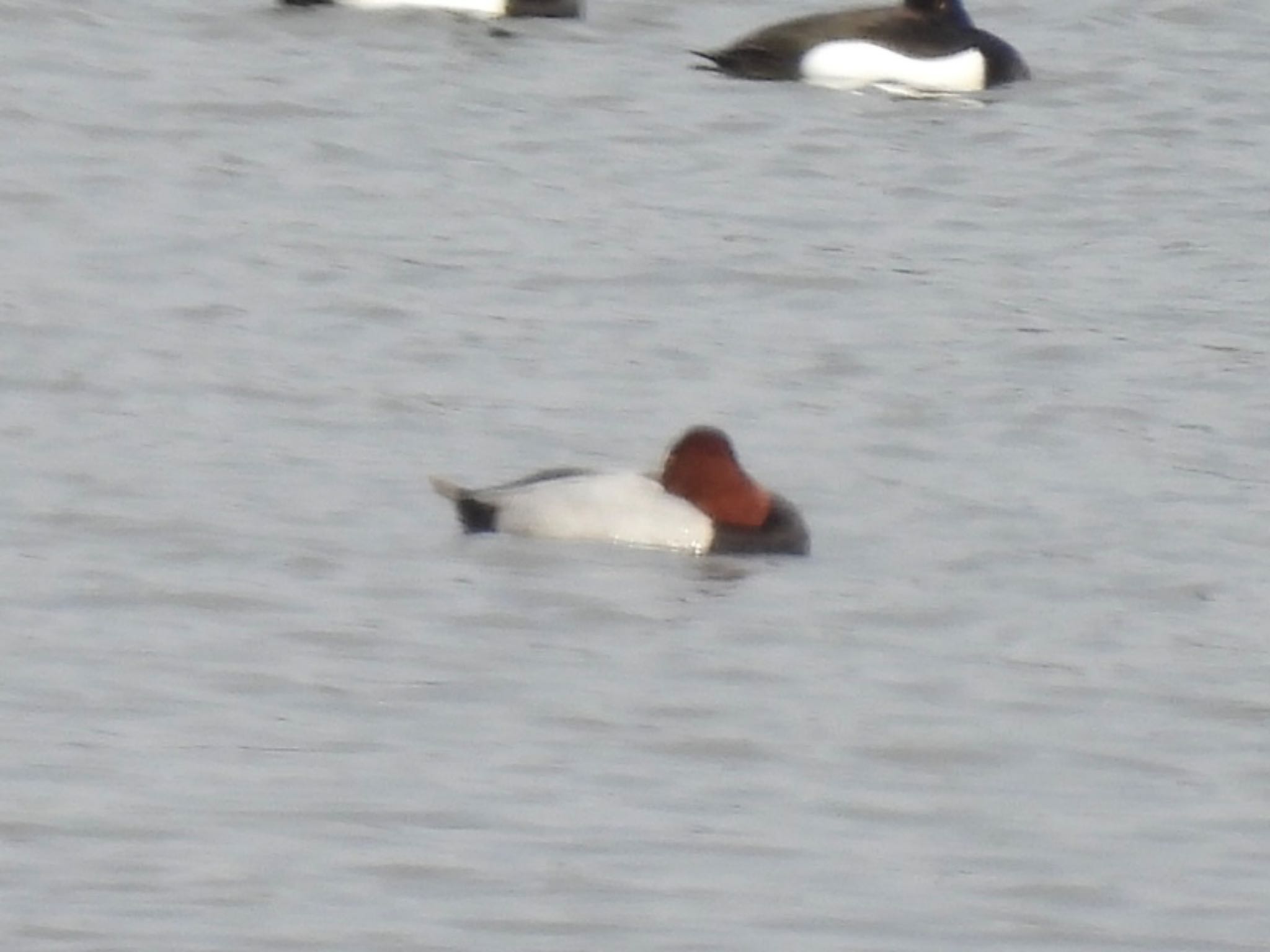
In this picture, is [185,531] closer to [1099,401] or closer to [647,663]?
[647,663]

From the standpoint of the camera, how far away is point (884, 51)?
60.6 ft

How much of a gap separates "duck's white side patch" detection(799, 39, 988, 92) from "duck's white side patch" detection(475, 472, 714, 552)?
25.4 ft

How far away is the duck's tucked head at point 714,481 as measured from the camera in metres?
10.7

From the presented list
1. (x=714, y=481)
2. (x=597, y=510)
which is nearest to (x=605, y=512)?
(x=597, y=510)

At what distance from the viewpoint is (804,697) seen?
30.2 feet

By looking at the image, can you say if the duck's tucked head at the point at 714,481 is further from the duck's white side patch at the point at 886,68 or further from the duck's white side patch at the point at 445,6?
the duck's white side patch at the point at 445,6

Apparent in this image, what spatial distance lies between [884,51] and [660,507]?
314 inches

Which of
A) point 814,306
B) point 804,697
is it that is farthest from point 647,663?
point 814,306

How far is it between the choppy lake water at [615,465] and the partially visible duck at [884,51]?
179mm

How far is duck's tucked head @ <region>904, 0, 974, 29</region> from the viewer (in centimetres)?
1836

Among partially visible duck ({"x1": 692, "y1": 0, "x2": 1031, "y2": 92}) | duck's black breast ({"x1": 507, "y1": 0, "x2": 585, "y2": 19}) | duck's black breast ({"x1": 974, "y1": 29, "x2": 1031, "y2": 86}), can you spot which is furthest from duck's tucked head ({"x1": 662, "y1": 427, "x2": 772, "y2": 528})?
duck's black breast ({"x1": 507, "y1": 0, "x2": 585, "y2": 19})

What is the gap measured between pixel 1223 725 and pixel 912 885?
1.53 m

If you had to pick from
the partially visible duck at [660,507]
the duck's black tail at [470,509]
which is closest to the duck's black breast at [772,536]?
the partially visible duck at [660,507]

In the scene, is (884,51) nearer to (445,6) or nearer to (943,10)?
(943,10)
